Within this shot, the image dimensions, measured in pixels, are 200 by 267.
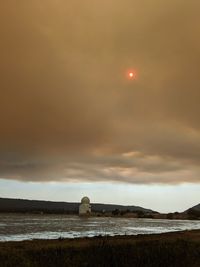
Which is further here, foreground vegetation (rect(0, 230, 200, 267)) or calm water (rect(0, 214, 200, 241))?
calm water (rect(0, 214, 200, 241))

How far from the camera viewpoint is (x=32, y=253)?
23.1 meters

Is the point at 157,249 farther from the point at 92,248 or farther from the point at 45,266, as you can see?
the point at 45,266

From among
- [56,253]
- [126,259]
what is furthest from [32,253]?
[126,259]

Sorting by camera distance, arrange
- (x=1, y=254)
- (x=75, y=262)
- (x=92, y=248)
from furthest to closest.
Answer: (x=92, y=248), (x=1, y=254), (x=75, y=262)

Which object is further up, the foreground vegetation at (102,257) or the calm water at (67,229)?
the calm water at (67,229)

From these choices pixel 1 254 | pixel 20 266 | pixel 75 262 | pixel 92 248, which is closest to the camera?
pixel 20 266

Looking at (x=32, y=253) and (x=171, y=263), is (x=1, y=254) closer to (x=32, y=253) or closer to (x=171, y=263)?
(x=32, y=253)

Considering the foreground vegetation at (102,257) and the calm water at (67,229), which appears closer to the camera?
the foreground vegetation at (102,257)

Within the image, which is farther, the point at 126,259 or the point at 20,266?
the point at 126,259

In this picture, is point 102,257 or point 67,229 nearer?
point 102,257

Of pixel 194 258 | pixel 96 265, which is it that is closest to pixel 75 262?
pixel 96 265

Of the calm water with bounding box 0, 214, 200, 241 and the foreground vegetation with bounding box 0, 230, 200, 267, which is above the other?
the calm water with bounding box 0, 214, 200, 241

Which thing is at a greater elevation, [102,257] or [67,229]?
[67,229]

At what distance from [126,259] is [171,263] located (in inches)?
100
